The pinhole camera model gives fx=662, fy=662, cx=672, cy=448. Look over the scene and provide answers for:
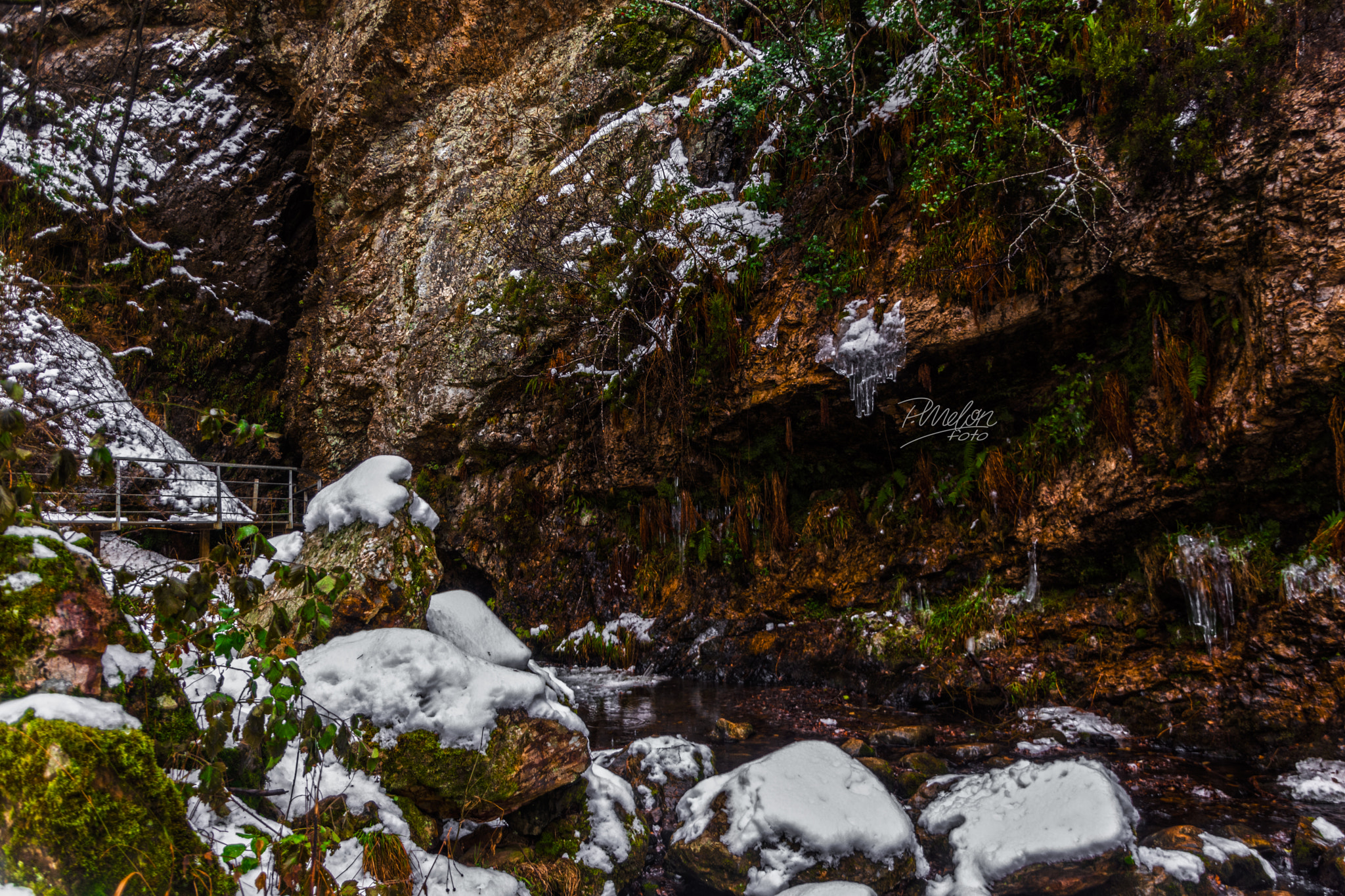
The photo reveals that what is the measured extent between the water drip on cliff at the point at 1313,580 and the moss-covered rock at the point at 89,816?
6366mm

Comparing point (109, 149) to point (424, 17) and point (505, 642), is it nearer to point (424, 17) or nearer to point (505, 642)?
point (424, 17)

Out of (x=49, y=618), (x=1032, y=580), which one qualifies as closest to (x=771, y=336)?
(x=1032, y=580)

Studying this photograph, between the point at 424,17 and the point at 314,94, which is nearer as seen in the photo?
the point at 424,17

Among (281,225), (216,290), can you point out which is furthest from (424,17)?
(216,290)

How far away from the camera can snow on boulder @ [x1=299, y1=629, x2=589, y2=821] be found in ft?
9.83

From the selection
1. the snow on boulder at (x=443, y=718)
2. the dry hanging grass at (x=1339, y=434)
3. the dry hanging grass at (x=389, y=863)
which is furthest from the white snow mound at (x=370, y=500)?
the dry hanging grass at (x=1339, y=434)

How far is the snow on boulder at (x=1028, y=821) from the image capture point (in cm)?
334

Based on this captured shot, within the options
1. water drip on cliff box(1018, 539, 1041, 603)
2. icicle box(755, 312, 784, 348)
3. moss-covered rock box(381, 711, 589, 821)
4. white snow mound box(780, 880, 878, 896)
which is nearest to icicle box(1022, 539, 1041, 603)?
water drip on cliff box(1018, 539, 1041, 603)

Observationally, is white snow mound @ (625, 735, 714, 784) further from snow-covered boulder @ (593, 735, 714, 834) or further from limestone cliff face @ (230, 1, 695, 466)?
limestone cliff face @ (230, 1, 695, 466)

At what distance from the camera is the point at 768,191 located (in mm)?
7273

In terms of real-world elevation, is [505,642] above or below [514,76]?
below

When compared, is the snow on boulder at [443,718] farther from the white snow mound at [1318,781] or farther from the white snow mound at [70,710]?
the white snow mound at [1318,781]

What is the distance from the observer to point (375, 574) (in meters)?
3.79

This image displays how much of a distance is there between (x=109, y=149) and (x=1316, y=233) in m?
15.9
